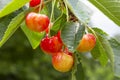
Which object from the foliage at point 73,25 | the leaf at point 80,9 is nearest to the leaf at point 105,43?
the foliage at point 73,25

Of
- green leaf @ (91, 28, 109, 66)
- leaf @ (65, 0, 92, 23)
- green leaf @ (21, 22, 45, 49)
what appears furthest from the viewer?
green leaf @ (21, 22, 45, 49)

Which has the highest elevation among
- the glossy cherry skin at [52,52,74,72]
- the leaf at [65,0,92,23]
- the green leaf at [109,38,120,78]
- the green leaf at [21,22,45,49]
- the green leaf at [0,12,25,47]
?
the leaf at [65,0,92,23]

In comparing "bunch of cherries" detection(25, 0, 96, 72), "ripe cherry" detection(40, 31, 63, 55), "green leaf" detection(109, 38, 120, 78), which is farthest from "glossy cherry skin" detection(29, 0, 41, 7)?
"green leaf" detection(109, 38, 120, 78)

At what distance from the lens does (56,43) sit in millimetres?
1119

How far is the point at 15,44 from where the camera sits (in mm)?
8211

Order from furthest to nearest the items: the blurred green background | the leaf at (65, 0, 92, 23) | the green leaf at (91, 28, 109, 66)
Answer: the blurred green background
the green leaf at (91, 28, 109, 66)
the leaf at (65, 0, 92, 23)

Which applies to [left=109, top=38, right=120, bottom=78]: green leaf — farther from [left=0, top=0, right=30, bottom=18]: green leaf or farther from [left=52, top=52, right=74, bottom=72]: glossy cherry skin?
[left=0, top=0, right=30, bottom=18]: green leaf

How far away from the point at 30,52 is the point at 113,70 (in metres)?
7.23

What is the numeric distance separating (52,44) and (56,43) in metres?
0.01

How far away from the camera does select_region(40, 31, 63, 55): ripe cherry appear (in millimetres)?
1122

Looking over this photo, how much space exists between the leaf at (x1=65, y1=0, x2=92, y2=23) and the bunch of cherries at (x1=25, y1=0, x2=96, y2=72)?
72mm

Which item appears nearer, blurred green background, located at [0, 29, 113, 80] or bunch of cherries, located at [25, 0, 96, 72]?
bunch of cherries, located at [25, 0, 96, 72]

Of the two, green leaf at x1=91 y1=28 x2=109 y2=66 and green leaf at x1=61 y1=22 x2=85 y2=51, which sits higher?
green leaf at x1=61 y1=22 x2=85 y2=51

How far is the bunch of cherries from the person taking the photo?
1.09m
